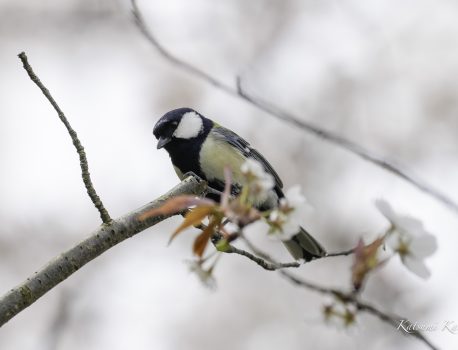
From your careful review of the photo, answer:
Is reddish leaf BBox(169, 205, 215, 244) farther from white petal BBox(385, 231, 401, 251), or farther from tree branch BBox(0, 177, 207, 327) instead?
tree branch BBox(0, 177, 207, 327)

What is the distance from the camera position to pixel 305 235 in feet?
13.0

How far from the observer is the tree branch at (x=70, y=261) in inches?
82.2

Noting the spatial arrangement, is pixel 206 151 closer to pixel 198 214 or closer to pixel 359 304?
pixel 198 214

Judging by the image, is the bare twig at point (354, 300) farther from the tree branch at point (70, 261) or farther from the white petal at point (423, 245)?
the tree branch at point (70, 261)

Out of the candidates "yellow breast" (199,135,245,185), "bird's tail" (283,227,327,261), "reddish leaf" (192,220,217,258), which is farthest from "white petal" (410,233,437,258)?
"yellow breast" (199,135,245,185)

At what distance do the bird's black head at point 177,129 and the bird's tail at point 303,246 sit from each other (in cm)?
95

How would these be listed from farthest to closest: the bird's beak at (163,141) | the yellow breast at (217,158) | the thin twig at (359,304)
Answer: the bird's beak at (163,141), the yellow breast at (217,158), the thin twig at (359,304)

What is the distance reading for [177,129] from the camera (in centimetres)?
448

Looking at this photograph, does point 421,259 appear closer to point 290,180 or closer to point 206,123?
point 206,123

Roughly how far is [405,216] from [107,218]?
1052 mm

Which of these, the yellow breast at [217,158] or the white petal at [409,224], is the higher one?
the white petal at [409,224]

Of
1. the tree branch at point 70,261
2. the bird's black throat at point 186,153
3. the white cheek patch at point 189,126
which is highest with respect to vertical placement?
the tree branch at point 70,261

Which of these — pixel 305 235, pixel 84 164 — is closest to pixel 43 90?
pixel 84 164

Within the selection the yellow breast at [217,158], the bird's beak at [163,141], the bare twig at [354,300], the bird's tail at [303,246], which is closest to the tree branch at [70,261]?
the bare twig at [354,300]
